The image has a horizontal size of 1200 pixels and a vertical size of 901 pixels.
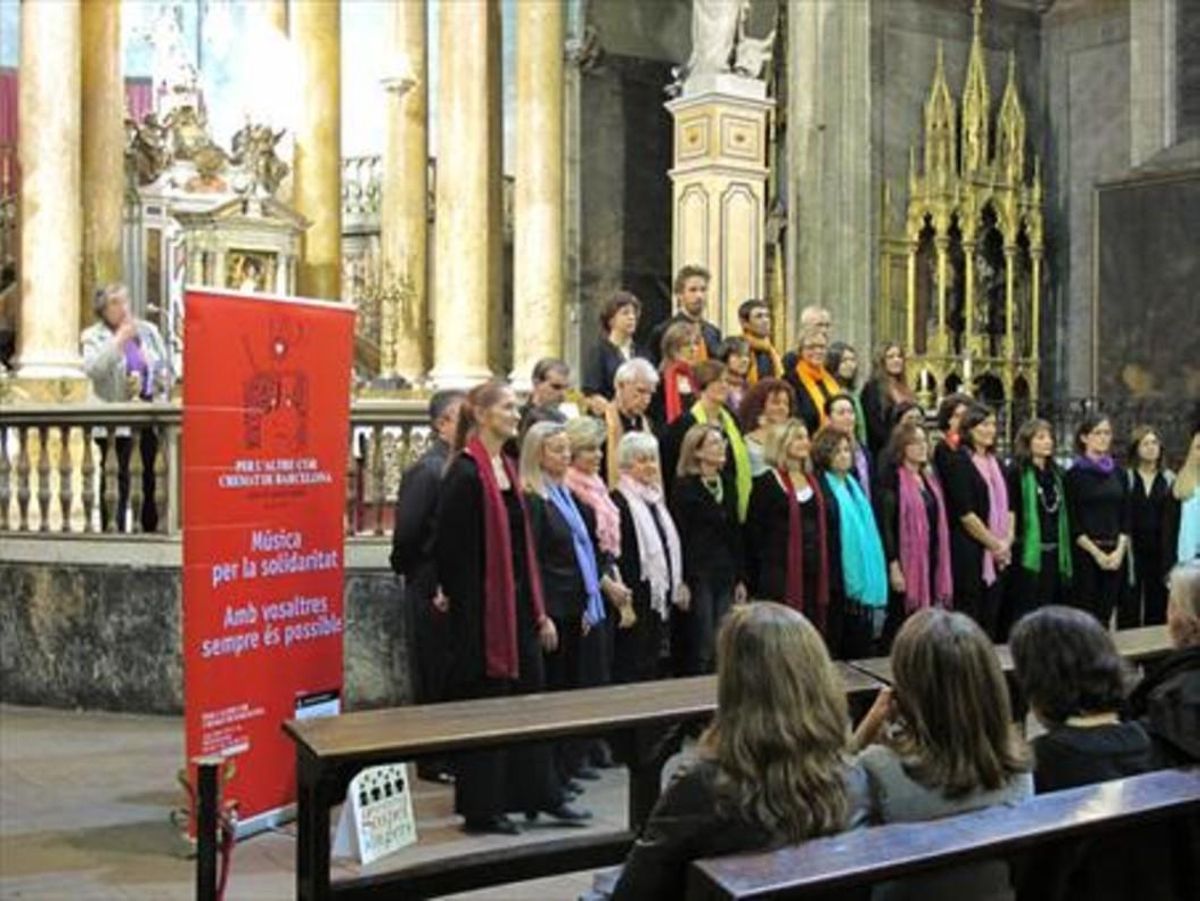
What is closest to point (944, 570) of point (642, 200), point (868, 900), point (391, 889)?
point (391, 889)

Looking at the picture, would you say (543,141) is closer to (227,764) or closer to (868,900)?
(227,764)

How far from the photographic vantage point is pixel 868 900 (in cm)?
340

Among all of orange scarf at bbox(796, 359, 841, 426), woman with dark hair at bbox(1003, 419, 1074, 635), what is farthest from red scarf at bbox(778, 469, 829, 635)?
woman with dark hair at bbox(1003, 419, 1074, 635)

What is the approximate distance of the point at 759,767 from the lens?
10.2 feet

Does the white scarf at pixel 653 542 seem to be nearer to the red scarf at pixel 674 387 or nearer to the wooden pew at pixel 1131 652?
the red scarf at pixel 674 387

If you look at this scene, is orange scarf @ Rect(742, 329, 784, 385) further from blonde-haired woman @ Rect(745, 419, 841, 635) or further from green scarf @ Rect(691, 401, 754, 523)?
blonde-haired woman @ Rect(745, 419, 841, 635)

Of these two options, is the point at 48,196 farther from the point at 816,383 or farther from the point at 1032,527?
the point at 1032,527

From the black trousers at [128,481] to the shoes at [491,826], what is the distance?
3890 millimetres

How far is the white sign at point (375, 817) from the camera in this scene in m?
5.50

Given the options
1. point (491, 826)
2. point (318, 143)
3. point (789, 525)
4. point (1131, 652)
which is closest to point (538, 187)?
point (318, 143)

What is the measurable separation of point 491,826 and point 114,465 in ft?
13.7

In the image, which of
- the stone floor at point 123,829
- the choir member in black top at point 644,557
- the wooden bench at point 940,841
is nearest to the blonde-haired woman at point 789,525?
the choir member in black top at point 644,557

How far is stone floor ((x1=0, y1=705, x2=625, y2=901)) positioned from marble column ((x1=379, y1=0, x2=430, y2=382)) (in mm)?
7764

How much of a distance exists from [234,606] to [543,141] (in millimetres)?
9964
